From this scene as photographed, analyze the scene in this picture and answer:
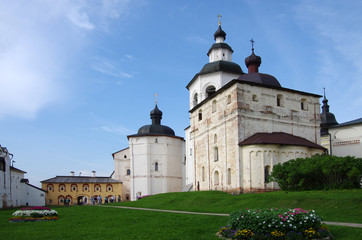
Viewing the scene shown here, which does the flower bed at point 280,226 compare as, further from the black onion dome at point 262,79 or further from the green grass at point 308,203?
the black onion dome at point 262,79

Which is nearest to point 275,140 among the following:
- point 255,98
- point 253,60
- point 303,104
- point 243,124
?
point 243,124

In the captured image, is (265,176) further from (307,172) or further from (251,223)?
(251,223)

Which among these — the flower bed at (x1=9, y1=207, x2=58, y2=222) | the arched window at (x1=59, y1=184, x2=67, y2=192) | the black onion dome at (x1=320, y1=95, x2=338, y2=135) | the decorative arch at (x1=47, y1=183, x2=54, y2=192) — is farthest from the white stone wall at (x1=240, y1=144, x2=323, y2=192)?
the decorative arch at (x1=47, y1=183, x2=54, y2=192)

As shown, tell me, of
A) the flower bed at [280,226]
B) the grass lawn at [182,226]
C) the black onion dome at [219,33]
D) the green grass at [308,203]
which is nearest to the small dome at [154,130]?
the black onion dome at [219,33]

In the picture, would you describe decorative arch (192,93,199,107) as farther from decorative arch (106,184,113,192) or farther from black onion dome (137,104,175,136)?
decorative arch (106,184,113,192)

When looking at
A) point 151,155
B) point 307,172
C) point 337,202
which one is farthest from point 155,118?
point 337,202

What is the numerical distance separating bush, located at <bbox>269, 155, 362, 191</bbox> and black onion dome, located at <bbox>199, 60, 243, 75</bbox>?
1587 centimetres

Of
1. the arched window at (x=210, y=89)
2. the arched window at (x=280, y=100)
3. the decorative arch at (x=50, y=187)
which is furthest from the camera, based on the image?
the decorative arch at (x=50, y=187)

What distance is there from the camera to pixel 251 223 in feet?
29.7

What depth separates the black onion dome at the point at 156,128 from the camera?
153 feet

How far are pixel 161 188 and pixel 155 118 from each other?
1021 cm

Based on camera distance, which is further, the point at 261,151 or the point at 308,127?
the point at 308,127

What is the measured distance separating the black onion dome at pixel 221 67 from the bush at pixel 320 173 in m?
15.9

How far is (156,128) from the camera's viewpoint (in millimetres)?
46844
